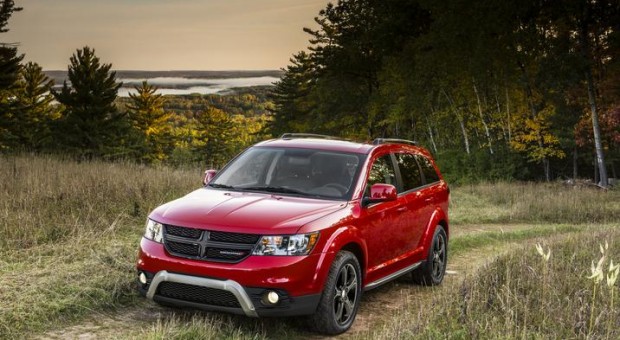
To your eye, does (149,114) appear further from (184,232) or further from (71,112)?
(184,232)

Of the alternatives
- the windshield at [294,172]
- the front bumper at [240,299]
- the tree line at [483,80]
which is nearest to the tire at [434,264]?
the windshield at [294,172]

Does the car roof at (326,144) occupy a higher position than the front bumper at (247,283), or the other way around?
the car roof at (326,144)

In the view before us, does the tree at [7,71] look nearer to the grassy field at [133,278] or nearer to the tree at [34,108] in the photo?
the tree at [34,108]

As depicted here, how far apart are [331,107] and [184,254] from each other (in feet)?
156

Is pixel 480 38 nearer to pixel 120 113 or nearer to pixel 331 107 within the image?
pixel 331 107

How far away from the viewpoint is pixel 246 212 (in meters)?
6.47

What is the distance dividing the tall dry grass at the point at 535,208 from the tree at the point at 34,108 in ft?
158

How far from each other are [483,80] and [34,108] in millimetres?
53744

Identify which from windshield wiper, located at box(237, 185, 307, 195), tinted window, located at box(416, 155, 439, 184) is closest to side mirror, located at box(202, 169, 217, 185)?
windshield wiper, located at box(237, 185, 307, 195)

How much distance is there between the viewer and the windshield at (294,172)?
7.39 metres

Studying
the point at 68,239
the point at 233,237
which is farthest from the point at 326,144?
the point at 68,239

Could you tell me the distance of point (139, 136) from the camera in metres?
71.4

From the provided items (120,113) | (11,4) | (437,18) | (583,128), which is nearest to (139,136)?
(120,113)

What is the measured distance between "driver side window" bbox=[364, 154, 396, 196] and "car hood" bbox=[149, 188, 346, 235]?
2.59ft
